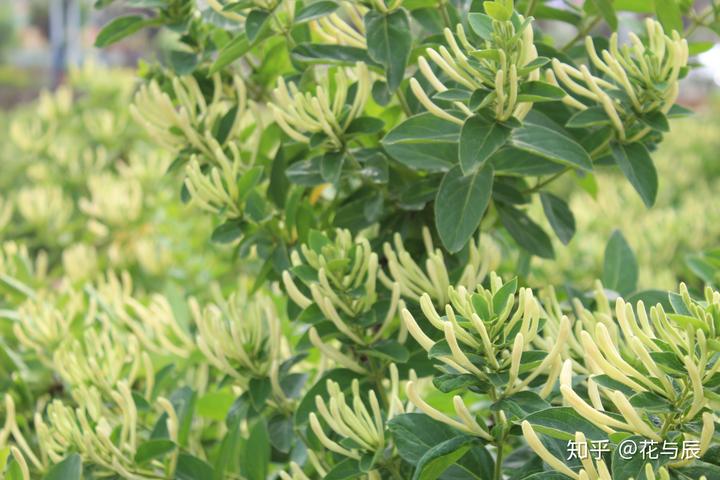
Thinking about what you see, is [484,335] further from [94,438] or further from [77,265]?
[77,265]

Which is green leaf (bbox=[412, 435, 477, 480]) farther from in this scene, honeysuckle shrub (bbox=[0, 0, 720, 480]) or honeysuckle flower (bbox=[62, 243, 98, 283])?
honeysuckle flower (bbox=[62, 243, 98, 283])

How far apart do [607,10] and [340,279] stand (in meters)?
0.40

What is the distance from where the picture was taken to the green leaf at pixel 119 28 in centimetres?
91

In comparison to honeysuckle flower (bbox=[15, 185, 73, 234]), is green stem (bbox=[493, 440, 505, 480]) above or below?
above

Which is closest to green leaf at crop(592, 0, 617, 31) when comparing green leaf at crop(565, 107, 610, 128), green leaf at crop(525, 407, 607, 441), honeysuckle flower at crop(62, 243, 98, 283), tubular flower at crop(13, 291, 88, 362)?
green leaf at crop(565, 107, 610, 128)

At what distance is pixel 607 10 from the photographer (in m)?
0.85

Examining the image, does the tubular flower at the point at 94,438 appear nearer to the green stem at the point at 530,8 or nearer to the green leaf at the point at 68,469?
A: the green leaf at the point at 68,469

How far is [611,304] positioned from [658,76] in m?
0.29

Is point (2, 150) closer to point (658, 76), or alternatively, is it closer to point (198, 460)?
point (198, 460)

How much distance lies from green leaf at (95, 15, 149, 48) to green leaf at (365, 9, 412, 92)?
283 mm

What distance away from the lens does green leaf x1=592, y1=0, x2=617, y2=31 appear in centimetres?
85

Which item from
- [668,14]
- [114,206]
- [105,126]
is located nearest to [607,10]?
[668,14]

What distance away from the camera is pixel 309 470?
928 millimetres

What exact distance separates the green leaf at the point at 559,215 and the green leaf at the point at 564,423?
33 centimetres
